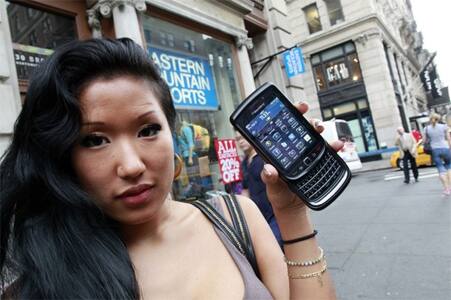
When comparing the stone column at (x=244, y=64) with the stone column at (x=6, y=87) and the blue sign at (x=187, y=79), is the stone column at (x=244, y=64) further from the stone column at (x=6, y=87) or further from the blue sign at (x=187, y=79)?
the stone column at (x=6, y=87)

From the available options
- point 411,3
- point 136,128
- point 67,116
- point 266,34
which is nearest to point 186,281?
point 136,128

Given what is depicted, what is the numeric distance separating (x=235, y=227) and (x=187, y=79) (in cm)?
592

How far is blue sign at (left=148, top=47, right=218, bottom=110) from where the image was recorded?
6535mm

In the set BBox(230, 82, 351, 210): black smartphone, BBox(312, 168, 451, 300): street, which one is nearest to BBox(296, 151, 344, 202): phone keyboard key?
BBox(230, 82, 351, 210): black smartphone

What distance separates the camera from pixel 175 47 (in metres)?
6.89

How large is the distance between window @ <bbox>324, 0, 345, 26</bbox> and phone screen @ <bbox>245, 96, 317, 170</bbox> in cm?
2574

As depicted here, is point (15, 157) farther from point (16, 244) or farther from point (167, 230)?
point (167, 230)

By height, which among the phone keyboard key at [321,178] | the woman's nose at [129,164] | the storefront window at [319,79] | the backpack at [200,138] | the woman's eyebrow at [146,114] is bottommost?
A: the phone keyboard key at [321,178]

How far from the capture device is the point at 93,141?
3.74 feet

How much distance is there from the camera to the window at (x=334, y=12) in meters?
24.4

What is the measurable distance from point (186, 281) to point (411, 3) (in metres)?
59.4

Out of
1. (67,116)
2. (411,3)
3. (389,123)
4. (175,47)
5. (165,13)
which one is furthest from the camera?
(411,3)

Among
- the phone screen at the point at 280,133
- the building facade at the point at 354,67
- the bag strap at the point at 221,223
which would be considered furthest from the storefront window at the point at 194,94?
the building facade at the point at 354,67

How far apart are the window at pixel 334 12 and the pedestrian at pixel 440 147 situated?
→ 60.7 ft
